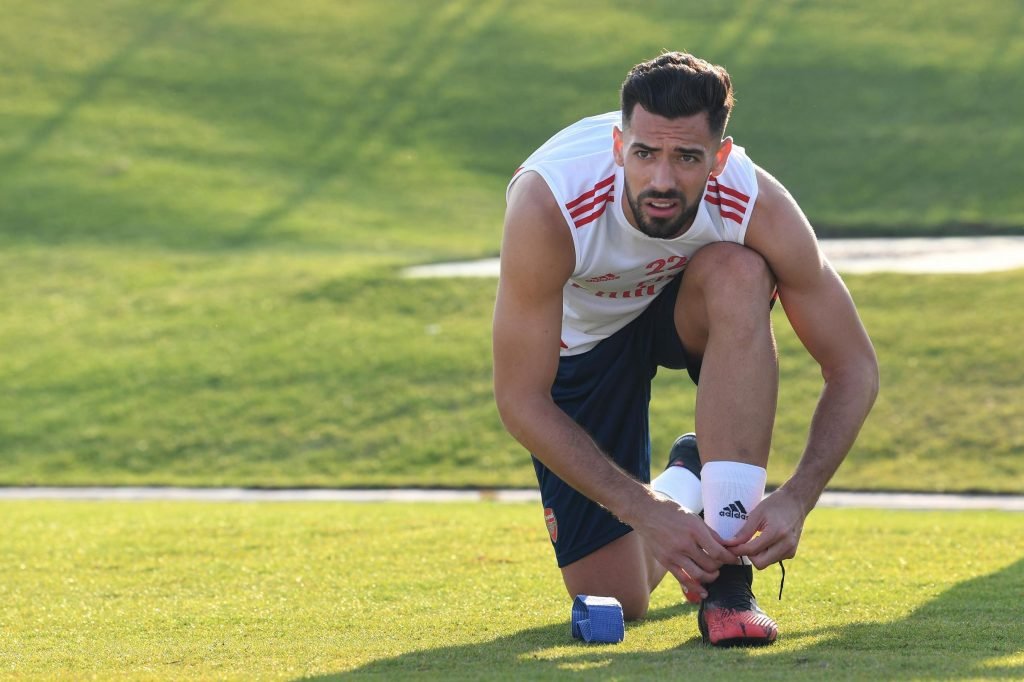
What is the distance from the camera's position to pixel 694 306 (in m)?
4.29

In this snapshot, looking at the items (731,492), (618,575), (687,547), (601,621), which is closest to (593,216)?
(731,492)

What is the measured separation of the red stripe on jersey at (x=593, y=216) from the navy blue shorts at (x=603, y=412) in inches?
28.4

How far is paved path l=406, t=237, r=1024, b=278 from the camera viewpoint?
14773 millimetres

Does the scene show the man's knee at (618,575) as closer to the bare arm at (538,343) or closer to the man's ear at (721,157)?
the bare arm at (538,343)

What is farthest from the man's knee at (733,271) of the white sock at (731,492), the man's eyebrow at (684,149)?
the white sock at (731,492)

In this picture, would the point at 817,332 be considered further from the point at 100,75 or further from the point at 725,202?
the point at 100,75

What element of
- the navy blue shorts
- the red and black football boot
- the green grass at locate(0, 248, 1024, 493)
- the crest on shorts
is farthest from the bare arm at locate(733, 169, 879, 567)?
the green grass at locate(0, 248, 1024, 493)

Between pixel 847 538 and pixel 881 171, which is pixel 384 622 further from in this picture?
pixel 881 171

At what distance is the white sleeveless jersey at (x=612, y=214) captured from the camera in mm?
4109

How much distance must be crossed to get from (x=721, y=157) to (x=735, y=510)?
1050 millimetres

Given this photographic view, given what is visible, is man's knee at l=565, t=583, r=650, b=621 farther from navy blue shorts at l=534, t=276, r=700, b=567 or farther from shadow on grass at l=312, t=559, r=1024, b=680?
shadow on grass at l=312, t=559, r=1024, b=680

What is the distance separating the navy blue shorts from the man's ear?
0.80 m

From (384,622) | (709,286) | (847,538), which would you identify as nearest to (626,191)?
(709,286)

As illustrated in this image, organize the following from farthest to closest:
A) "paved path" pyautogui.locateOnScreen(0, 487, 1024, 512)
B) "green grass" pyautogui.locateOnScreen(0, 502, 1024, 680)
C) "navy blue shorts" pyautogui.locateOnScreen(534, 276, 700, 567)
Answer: "paved path" pyautogui.locateOnScreen(0, 487, 1024, 512) < "navy blue shorts" pyautogui.locateOnScreen(534, 276, 700, 567) < "green grass" pyautogui.locateOnScreen(0, 502, 1024, 680)
